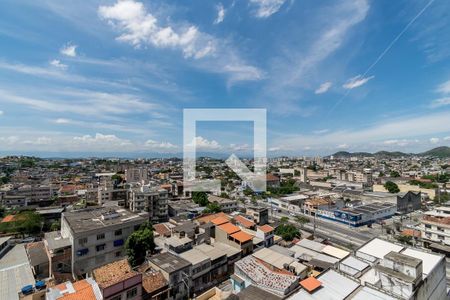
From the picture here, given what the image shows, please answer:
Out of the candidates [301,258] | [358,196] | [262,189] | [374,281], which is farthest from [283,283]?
[262,189]

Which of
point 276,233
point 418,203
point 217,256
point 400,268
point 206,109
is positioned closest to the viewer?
point 400,268

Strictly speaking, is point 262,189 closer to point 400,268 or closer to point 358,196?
point 358,196

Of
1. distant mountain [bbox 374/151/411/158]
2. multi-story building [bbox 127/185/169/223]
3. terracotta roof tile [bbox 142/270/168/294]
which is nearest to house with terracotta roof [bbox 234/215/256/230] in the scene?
terracotta roof tile [bbox 142/270/168/294]

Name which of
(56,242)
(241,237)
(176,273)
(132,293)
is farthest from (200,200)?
(132,293)

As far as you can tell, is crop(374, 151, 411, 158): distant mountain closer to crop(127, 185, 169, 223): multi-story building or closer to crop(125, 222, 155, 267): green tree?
crop(127, 185, 169, 223): multi-story building

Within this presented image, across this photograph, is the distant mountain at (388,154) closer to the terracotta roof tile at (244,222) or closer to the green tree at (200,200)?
the green tree at (200,200)
